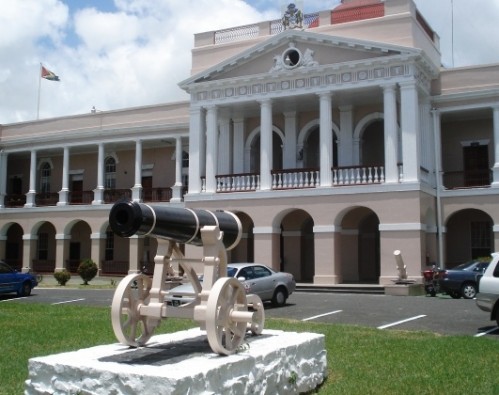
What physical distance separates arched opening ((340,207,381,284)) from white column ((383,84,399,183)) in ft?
9.42

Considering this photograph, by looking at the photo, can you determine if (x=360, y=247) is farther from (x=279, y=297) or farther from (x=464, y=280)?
(x=279, y=297)

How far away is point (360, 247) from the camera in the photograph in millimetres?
28016

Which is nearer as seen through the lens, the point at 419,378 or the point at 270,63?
the point at 419,378

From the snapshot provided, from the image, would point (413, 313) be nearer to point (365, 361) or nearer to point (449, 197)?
point (365, 361)

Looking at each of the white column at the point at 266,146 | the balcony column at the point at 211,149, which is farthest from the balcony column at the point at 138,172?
the white column at the point at 266,146

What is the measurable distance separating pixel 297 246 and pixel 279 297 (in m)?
9.80

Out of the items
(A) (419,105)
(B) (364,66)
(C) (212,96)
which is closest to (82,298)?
(C) (212,96)

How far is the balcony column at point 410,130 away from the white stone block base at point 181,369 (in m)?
17.2

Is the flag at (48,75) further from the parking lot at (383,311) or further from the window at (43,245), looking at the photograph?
the parking lot at (383,311)

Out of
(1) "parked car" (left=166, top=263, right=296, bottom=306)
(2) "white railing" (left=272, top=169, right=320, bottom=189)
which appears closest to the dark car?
(1) "parked car" (left=166, top=263, right=296, bottom=306)

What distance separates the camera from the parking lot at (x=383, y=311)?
1362cm

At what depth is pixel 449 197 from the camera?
84.2ft

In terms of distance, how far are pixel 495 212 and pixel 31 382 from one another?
70.7 ft

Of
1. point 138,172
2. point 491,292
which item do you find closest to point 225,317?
point 491,292
